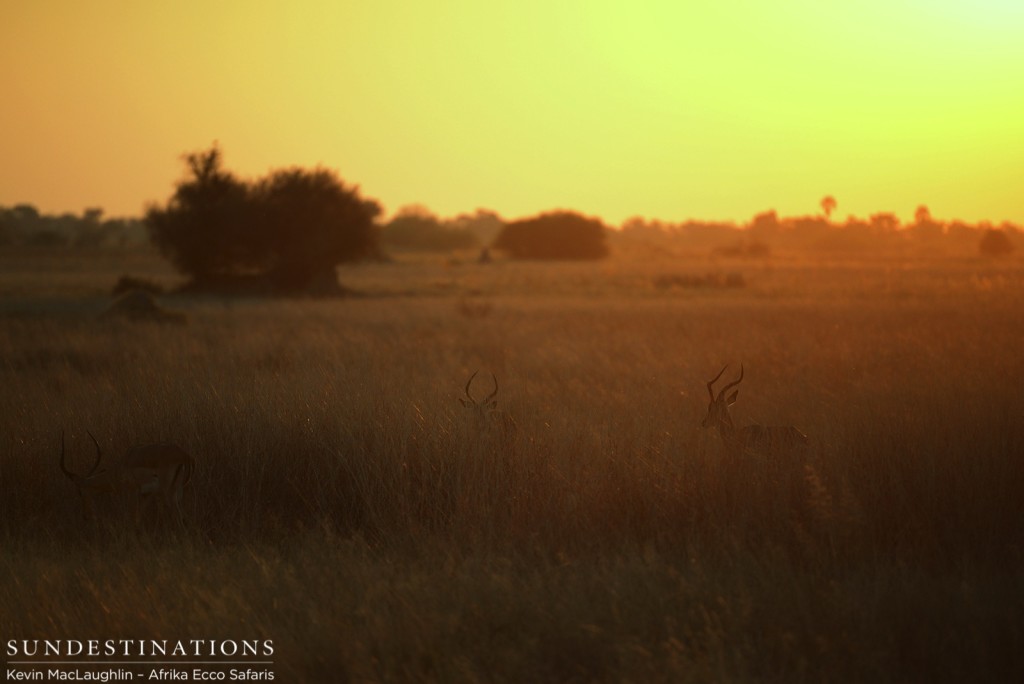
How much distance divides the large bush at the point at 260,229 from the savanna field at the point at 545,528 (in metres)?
24.9

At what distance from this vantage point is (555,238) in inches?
3258

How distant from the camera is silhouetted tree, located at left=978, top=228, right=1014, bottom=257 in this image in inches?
2199

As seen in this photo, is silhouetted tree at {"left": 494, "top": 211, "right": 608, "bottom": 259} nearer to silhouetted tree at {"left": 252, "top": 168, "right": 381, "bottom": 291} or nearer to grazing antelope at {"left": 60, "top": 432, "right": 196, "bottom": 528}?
silhouetted tree at {"left": 252, "top": 168, "right": 381, "bottom": 291}

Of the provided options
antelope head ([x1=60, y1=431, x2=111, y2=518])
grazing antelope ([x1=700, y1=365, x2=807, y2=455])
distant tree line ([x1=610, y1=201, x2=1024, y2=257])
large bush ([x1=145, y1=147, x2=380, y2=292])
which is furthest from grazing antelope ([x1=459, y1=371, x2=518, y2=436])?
distant tree line ([x1=610, y1=201, x2=1024, y2=257])

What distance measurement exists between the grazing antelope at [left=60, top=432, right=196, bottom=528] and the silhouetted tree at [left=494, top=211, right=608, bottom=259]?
2926 inches

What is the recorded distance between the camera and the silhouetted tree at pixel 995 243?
55.8 metres

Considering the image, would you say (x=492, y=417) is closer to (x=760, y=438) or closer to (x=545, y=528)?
(x=545, y=528)

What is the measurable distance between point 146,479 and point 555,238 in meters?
77.5

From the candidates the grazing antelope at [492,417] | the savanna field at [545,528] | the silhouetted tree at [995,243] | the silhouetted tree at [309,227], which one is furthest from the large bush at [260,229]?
the silhouetted tree at [995,243]

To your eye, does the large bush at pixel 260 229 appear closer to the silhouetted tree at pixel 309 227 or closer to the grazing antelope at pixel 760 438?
the silhouetted tree at pixel 309 227

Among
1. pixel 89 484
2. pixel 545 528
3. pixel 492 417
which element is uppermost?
pixel 492 417

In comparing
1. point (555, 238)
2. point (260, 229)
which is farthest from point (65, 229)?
point (260, 229)

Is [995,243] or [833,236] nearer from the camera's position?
[995,243]

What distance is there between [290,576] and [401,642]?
37.8 inches
